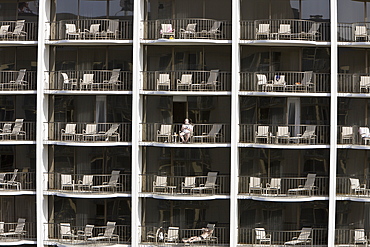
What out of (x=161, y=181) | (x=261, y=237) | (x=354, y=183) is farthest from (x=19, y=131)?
(x=354, y=183)

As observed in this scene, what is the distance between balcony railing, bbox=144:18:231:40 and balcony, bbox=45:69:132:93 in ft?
8.29

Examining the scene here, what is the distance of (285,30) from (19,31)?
45.6 ft

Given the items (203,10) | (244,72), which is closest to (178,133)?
(244,72)

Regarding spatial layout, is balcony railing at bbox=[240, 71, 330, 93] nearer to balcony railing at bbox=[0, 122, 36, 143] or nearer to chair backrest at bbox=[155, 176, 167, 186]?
chair backrest at bbox=[155, 176, 167, 186]

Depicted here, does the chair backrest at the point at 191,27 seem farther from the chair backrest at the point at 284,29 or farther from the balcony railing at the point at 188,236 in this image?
the balcony railing at the point at 188,236

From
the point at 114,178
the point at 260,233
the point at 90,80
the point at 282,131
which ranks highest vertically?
the point at 90,80

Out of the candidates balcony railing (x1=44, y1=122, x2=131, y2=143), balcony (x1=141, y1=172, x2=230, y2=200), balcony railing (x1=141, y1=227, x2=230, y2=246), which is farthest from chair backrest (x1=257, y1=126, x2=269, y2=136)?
balcony railing (x1=44, y1=122, x2=131, y2=143)

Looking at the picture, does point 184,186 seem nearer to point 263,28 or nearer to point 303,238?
point 303,238

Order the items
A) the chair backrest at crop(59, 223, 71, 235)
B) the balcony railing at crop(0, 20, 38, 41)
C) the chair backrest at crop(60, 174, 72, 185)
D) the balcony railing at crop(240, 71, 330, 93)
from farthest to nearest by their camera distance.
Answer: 1. the balcony railing at crop(0, 20, 38, 41)
2. the chair backrest at crop(60, 174, 72, 185)
3. the chair backrest at crop(59, 223, 71, 235)
4. the balcony railing at crop(240, 71, 330, 93)

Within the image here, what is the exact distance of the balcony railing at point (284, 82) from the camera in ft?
96.6

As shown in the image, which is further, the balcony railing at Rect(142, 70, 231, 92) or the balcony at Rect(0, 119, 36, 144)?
the balcony at Rect(0, 119, 36, 144)

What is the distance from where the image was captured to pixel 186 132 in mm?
29094

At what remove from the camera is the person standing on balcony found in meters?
29.1

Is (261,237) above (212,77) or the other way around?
the other way around
